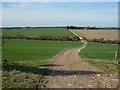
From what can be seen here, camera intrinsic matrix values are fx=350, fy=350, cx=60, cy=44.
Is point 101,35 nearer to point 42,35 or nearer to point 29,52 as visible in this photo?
point 42,35

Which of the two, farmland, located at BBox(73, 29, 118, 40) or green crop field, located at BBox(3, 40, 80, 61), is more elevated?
farmland, located at BBox(73, 29, 118, 40)

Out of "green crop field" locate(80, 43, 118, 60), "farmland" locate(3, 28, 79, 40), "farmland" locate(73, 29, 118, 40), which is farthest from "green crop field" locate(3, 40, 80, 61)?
"farmland" locate(73, 29, 118, 40)

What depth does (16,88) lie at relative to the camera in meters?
16.1

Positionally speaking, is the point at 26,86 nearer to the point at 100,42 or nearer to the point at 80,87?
the point at 80,87

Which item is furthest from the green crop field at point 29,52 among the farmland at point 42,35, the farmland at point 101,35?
the farmland at point 101,35

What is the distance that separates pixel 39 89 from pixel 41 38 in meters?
88.2

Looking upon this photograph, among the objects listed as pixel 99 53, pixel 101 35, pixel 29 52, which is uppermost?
pixel 101 35

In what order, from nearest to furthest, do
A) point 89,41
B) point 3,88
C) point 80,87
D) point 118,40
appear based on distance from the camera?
point 3,88
point 80,87
point 118,40
point 89,41

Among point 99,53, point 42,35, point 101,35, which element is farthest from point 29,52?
point 101,35

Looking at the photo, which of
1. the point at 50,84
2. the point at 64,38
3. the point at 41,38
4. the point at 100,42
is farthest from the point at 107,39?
the point at 50,84

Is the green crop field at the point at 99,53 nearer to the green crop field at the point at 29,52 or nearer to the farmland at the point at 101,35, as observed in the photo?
the green crop field at the point at 29,52

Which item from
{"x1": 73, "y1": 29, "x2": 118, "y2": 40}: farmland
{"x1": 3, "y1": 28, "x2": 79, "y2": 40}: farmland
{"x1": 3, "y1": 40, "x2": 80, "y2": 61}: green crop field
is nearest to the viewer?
{"x1": 3, "y1": 40, "x2": 80, "y2": 61}: green crop field

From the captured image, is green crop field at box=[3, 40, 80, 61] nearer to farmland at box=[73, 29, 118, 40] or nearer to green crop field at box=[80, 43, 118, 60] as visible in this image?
green crop field at box=[80, 43, 118, 60]

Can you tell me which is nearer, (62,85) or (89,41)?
(62,85)
